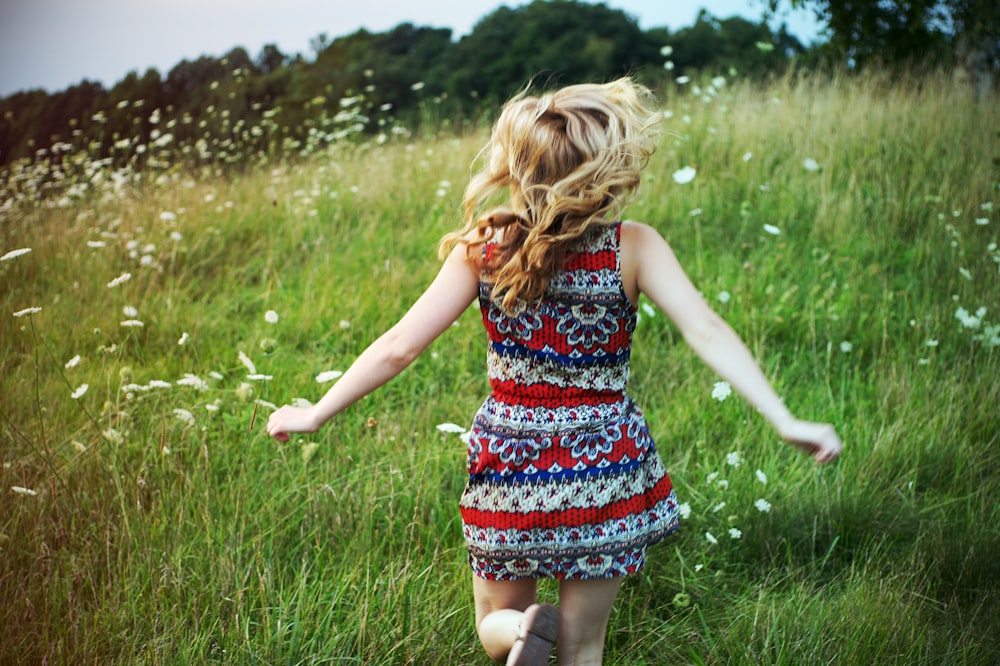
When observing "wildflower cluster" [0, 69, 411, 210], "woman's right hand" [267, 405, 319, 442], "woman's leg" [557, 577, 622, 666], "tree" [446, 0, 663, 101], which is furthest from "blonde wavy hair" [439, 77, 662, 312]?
"tree" [446, 0, 663, 101]

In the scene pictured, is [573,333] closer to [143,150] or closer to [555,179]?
[555,179]

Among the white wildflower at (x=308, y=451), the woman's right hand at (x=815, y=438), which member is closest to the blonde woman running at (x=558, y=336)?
the woman's right hand at (x=815, y=438)

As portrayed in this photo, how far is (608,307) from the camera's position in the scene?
1932 mm

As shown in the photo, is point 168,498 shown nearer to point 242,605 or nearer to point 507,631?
point 242,605

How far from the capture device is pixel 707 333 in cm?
183

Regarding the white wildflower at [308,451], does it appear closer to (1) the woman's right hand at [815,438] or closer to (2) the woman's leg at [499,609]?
(2) the woman's leg at [499,609]

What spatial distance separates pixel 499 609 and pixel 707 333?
0.89 meters

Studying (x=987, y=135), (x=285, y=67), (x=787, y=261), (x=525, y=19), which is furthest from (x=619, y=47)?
(x=787, y=261)

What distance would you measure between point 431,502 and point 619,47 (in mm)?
11388

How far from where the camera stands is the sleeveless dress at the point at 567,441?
1.93m

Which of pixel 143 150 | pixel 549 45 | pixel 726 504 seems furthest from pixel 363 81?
pixel 726 504

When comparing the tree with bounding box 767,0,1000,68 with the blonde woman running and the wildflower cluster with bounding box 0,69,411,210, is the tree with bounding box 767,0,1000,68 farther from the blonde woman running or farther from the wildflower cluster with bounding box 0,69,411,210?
the blonde woman running

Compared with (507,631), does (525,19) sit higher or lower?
higher

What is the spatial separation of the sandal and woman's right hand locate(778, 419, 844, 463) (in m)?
0.64
